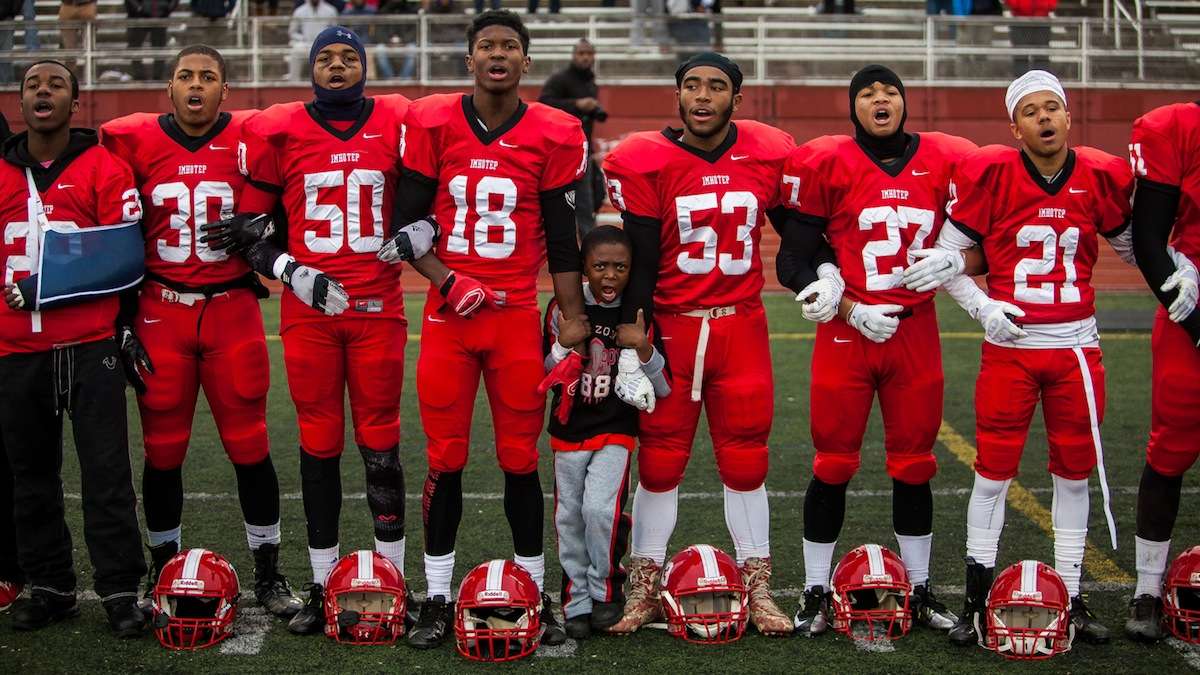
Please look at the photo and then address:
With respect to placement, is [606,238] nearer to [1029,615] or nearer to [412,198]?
[412,198]

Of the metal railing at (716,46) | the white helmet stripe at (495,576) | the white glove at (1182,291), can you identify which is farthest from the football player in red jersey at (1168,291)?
the metal railing at (716,46)

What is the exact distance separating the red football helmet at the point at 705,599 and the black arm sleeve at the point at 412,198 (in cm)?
146

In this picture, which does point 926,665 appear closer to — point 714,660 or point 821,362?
point 714,660

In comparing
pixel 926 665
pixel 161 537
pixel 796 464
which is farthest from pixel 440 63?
pixel 926 665

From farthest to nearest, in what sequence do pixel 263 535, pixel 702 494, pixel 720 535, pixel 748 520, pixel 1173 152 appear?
pixel 702 494
pixel 720 535
pixel 263 535
pixel 748 520
pixel 1173 152

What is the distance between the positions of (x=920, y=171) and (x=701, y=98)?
0.77 metres

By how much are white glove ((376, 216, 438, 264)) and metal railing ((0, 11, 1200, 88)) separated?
35.1ft

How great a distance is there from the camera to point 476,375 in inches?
189

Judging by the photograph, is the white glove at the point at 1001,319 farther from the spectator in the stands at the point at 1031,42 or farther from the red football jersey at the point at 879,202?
the spectator in the stands at the point at 1031,42

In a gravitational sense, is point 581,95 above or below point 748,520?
above

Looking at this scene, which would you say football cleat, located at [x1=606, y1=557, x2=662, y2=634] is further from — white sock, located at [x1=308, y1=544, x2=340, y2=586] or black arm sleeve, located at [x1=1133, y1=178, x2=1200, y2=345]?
black arm sleeve, located at [x1=1133, y1=178, x2=1200, y2=345]

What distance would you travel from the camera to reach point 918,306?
15.7 feet

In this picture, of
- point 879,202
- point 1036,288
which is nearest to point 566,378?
point 879,202

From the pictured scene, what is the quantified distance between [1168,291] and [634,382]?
1762 mm
